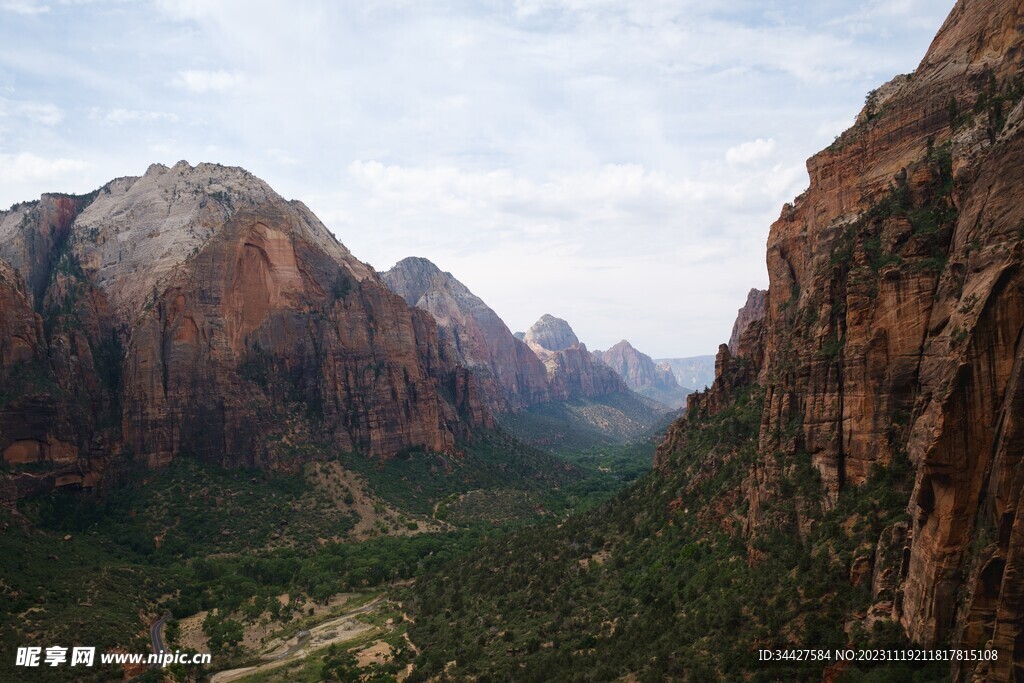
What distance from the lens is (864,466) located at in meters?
38.2

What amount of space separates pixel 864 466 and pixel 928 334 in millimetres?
8261

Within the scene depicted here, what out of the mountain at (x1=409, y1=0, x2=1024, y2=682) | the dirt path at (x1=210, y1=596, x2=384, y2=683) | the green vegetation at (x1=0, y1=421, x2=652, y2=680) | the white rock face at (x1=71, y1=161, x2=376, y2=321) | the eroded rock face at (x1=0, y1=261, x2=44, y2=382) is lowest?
the dirt path at (x1=210, y1=596, x2=384, y2=683)

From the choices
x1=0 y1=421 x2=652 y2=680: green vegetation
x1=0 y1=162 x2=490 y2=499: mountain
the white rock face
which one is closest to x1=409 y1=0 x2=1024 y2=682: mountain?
x1=0 y1=421 x2=652 y2=680: green vegetation

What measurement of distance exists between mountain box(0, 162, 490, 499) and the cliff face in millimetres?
89711

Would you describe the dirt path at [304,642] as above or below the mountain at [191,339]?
below

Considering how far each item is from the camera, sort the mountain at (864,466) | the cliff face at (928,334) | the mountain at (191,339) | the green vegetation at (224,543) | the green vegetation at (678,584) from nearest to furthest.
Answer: the cliff face at (928,334) < the mountain at (864,466) < the green vegetation at (678,584) < the green vegetation at (224,543) < the mountain at (191,339)

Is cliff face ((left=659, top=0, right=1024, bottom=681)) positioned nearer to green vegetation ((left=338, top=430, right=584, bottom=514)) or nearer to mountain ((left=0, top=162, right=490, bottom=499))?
green vegetation ((left=338, top=430, right=584, bottom=514))

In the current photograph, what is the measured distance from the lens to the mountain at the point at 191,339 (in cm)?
10162

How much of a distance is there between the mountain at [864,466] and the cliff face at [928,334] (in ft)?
0.36

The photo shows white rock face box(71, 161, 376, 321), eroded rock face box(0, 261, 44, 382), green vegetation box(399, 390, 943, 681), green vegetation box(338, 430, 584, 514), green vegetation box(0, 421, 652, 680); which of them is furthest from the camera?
white rock face box(71, 161, 376, 321)

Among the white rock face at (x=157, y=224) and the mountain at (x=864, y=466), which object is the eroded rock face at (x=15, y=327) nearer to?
the white rock face at (x=157, y=224)

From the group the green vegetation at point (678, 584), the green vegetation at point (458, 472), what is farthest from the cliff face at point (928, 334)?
the green vegetation at point (458, 472)

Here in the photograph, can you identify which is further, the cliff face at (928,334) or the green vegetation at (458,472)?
the green vegetation at (458,472)

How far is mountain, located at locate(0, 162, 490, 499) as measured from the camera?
333 feet
